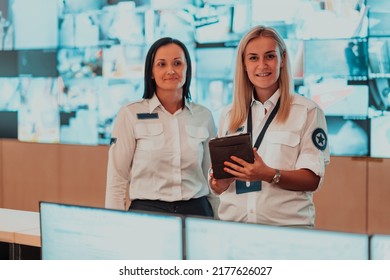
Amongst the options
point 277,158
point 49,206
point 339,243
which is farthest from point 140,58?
point 339,243

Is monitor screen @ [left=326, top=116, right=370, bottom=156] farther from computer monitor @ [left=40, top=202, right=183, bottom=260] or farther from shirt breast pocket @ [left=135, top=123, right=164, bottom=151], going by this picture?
computer monitor @ [left=40, top=202, right=183, bottom=260]

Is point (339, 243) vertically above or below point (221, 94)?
below

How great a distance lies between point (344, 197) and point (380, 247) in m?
3.09

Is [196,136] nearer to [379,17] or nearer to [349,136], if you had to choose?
[349,136]

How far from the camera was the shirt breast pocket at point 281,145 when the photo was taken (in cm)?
224

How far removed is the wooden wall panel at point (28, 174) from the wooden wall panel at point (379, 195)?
288 centimetres

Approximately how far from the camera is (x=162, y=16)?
16.5 feet

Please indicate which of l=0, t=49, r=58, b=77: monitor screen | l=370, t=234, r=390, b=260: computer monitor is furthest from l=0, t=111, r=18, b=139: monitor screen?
l=370, t=234, r=390, b=260: computer monitor

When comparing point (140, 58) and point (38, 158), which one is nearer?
point (140, 58)

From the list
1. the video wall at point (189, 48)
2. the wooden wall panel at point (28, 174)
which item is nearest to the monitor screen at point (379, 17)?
the video wall at point (189, 48)

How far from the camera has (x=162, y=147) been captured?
2.79m

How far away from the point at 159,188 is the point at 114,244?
1.09 meters

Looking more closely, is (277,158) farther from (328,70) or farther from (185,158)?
(328,70)
